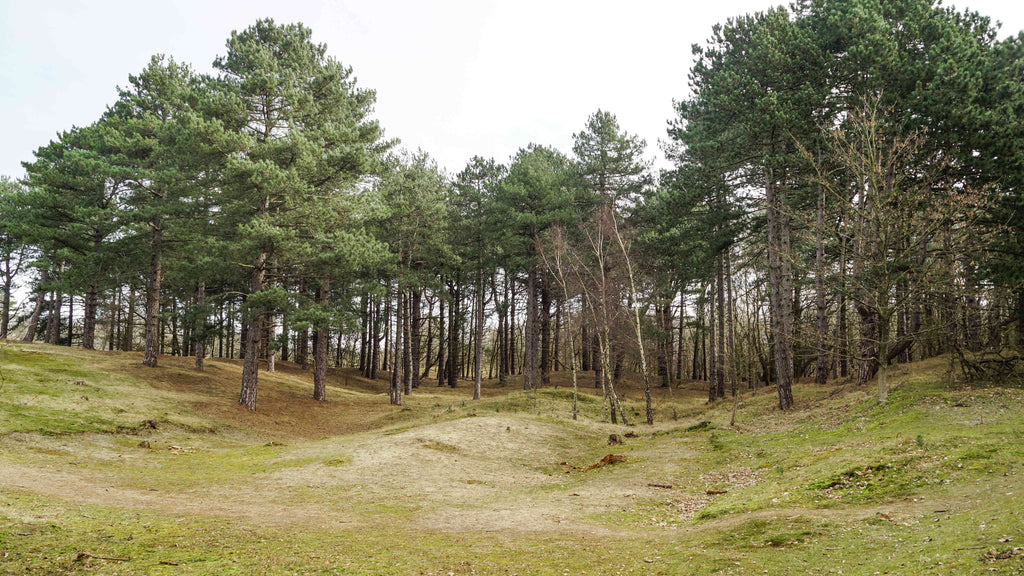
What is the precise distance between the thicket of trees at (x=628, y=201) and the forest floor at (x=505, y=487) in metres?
3.14

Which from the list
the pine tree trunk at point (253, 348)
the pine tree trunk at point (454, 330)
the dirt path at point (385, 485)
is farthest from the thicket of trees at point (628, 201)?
the dirt path at point (385, 485)

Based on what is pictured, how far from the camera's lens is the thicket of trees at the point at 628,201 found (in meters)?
17.5

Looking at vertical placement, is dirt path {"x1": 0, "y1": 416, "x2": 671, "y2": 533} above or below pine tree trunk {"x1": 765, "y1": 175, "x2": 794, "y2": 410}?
below

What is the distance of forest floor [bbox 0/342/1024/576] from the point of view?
250 inches

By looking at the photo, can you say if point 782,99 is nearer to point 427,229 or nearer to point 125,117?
point 427,229

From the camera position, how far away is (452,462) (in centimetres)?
1565

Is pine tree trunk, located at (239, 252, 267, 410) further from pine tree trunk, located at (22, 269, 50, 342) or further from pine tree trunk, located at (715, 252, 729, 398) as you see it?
pine tree trunk, located at (22, 269, 50, 342)

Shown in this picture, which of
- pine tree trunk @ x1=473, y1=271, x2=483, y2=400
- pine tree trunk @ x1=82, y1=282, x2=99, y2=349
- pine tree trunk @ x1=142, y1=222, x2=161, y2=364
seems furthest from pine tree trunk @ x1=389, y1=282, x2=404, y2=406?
pine tree trunk @ x1=82, y1=282, x2=99, y2=349

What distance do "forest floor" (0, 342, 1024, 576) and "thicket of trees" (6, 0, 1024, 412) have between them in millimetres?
3143

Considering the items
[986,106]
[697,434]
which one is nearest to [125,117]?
[697,434]

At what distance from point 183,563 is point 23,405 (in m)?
15.9

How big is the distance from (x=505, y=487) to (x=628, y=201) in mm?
28076

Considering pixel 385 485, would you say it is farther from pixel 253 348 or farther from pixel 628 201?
pixel 628 201

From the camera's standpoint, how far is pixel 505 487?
13.6m
